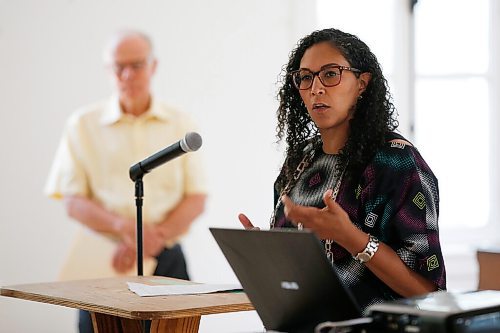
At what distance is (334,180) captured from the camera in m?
2.28

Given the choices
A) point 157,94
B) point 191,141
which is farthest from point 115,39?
point 191,141

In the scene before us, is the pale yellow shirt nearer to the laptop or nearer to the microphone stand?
the microphone stand

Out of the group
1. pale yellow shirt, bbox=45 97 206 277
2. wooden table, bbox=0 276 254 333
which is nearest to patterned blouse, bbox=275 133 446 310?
wooden table, bbox=0 276 254 333

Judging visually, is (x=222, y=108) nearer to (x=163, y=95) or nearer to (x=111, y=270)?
(x=163, y=95)

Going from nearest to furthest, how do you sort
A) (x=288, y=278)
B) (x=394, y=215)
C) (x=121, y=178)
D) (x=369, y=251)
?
1. (x=288, y=278)
2. (x=369, y=251)
3. (x=394, y=215)
4. (x=121, y=178)

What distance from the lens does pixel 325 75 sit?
2254mm

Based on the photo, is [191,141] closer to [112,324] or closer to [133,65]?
[112,324]

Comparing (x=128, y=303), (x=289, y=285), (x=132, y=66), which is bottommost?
(x=128, y=303)

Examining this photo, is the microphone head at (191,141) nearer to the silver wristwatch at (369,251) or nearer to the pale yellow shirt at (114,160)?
the silver wristwatch at (369,251)

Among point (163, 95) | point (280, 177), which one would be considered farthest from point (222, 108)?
point (280, 177)

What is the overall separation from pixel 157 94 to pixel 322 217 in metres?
2.77

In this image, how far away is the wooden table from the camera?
84.6 inches

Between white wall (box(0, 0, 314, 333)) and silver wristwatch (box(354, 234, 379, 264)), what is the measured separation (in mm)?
2497

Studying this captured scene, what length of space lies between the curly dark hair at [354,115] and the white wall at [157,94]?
1.98 meters
